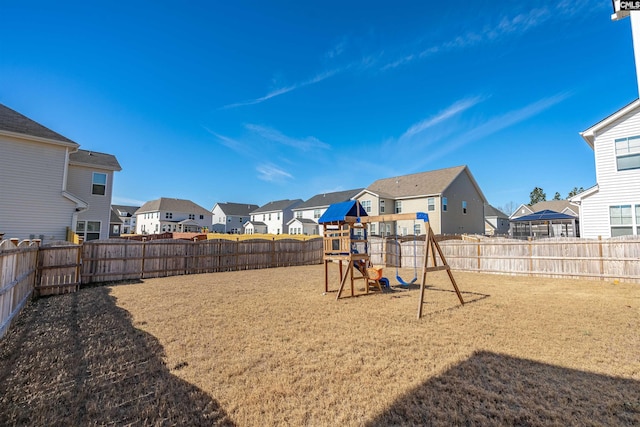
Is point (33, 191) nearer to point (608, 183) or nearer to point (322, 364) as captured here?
point (322, 364)

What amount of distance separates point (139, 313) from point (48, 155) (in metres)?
14.0

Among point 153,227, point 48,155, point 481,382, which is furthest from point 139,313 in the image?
point 153,227

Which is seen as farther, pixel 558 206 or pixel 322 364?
pixel 558 206

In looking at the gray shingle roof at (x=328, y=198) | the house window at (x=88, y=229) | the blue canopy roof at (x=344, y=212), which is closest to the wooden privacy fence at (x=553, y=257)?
the blue canopy roof at (x=344, y=212)

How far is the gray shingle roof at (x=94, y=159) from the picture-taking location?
18.1 metres

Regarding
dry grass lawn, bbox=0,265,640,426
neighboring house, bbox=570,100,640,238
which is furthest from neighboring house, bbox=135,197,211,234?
neighboring house, bbox=570,100,640,238

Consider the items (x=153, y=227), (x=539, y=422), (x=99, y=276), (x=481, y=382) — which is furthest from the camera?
(x=153, y=227)

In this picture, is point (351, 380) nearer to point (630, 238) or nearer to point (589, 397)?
point (589, 397)

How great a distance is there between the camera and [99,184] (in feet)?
61.1

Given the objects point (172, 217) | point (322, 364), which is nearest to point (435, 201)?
point (322, 364)

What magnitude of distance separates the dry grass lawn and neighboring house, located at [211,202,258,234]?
52.7m

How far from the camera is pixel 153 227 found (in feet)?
183

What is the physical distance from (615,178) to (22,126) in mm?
28077

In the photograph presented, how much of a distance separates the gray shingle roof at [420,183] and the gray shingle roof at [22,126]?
27121mm
